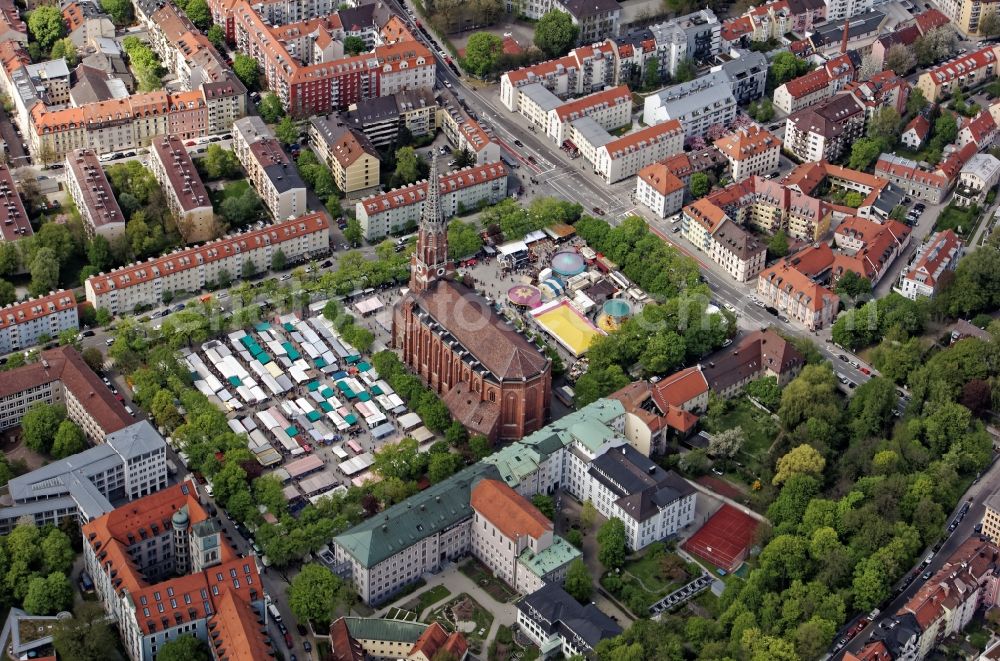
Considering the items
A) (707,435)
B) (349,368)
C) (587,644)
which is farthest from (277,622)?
(707,435)

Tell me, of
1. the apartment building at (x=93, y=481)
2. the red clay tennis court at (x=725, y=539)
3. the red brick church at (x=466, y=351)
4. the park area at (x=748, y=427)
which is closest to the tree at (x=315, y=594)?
the apartment building at (x=93, y=481)

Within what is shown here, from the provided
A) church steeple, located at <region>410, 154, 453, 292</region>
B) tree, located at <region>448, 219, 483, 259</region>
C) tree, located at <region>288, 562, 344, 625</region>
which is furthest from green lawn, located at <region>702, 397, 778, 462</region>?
tree, located at <region>288, 562, 344, 625</region>

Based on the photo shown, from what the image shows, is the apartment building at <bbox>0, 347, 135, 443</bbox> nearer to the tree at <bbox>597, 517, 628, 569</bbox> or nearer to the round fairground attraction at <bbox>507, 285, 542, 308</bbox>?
the round fairground attraction at <bbox>507, 285, 542, 308</bbox>

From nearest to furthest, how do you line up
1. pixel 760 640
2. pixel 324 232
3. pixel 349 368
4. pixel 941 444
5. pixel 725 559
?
pixel 760 640 → pixel 725 559 → pixel 941 444 → pixel 349 368 → pixel 324 232

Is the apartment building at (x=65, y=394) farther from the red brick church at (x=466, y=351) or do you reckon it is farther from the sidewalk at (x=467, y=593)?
the sidewalk at (x=467, y=593)

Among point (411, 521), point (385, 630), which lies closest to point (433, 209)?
point (411, 521)

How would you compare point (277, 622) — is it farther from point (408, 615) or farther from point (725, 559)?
point (725, 559)

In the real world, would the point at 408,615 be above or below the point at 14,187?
below
